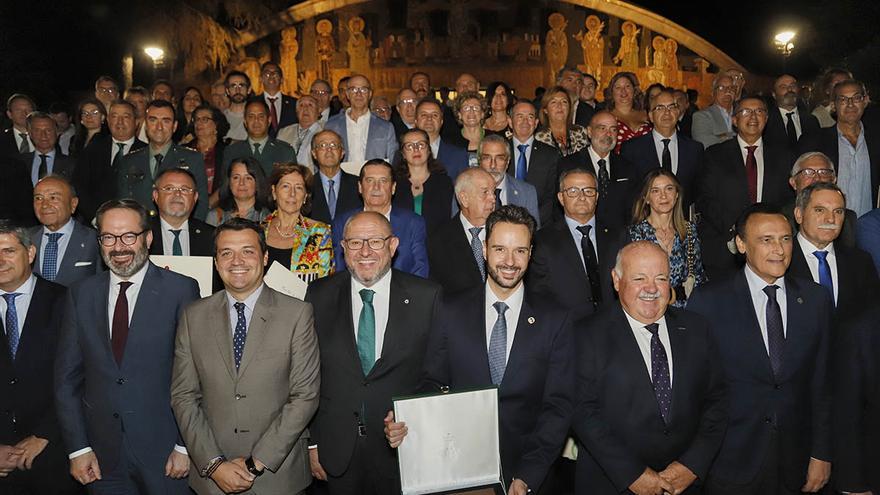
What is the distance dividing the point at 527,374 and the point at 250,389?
4.85 feet

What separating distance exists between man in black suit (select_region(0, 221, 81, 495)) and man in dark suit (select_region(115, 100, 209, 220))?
2453mm

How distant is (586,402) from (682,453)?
566 millimetres

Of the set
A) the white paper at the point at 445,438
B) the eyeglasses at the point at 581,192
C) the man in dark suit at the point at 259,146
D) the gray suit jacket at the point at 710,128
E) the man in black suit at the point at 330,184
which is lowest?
the white paper at the point at 445,438

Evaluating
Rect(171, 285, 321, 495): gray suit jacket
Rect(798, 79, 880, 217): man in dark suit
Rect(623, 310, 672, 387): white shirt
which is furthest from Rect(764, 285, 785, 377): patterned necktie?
Rect(798, 79, 880, 217): man in dark suit

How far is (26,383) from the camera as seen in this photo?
4355 mm

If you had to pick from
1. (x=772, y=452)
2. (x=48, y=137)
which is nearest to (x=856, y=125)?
(x=772, y=452)

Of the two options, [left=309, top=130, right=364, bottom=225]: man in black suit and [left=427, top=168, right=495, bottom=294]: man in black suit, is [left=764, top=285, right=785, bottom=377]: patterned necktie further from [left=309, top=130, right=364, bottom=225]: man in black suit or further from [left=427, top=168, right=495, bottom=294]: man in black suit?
[left=309, top=130, right=364, bottom=225]: man in black suit

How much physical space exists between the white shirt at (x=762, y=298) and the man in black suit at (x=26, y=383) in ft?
13.4

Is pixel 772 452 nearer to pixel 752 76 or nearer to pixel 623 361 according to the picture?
pixel 623 361

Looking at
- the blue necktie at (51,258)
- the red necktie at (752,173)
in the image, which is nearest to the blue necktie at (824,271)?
the red necktie at (752,173)

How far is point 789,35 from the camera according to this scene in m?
14.8

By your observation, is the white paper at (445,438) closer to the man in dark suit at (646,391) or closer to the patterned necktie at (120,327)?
the man in dark suit at (646,391)

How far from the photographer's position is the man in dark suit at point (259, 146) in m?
7.49

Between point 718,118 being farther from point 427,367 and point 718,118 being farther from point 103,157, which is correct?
point 103,157
